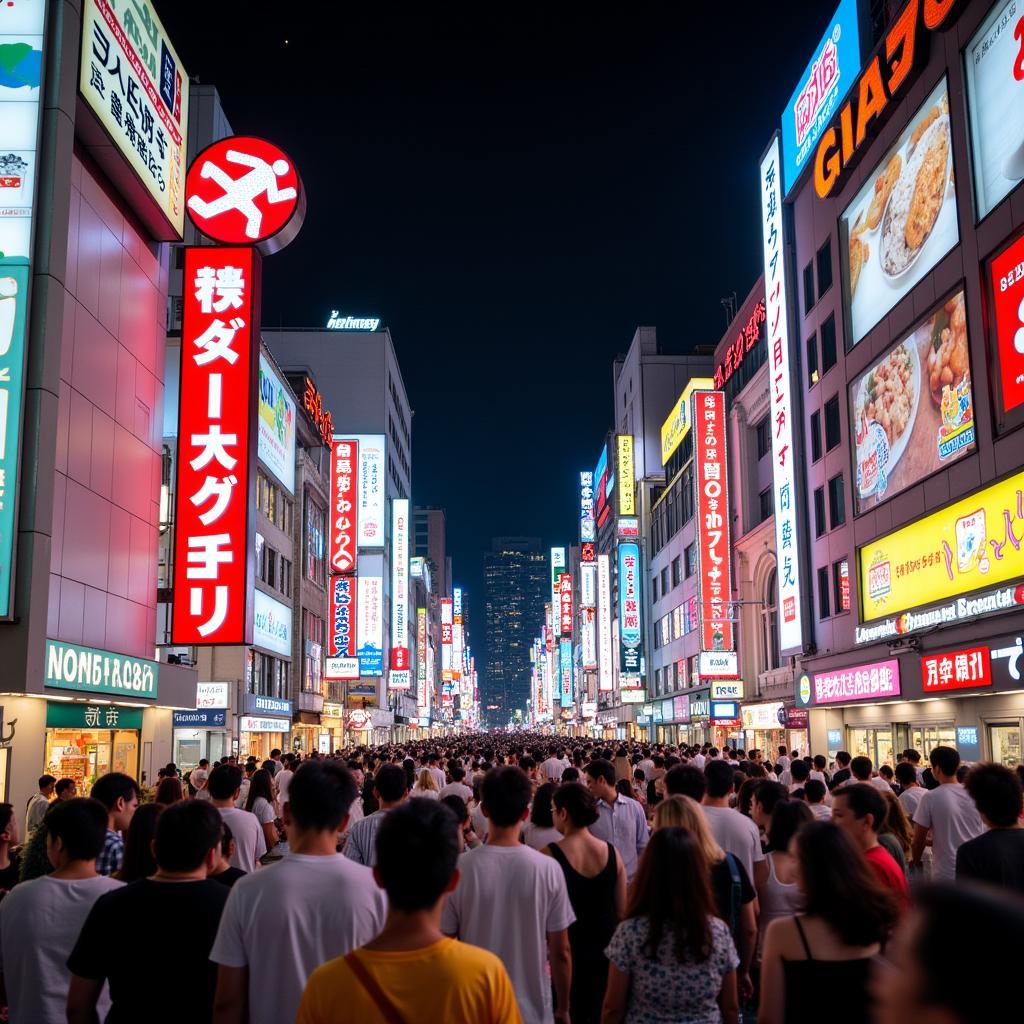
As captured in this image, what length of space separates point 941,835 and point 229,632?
16.2 m

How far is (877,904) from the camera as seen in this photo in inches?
163

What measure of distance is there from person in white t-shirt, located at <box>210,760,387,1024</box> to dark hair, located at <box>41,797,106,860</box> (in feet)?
3.95

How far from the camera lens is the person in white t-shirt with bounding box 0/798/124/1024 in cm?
498

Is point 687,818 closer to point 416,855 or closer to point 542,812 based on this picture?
point 542,812

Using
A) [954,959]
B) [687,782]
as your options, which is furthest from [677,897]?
[687,782]

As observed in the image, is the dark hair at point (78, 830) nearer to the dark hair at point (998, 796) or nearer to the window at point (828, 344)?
the dark hair at point (998, 796)

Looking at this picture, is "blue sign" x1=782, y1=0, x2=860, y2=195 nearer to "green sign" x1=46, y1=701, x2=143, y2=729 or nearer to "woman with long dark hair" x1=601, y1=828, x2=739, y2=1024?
"green sign" x1=46, y1=701, x2=143, y2=729

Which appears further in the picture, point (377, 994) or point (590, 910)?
point (590, 910)

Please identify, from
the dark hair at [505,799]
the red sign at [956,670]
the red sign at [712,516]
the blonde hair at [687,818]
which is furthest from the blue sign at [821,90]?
the dark hair at [505,799]

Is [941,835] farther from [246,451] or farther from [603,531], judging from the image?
[603,531]

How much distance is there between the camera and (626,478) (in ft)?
254

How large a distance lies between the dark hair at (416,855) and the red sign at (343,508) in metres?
55.0

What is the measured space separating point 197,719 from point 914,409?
18.1m

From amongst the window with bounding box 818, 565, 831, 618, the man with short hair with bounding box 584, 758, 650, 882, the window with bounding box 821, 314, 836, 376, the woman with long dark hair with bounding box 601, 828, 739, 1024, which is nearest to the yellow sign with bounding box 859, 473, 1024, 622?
the window with bounding box 818, 565, 831, 618
